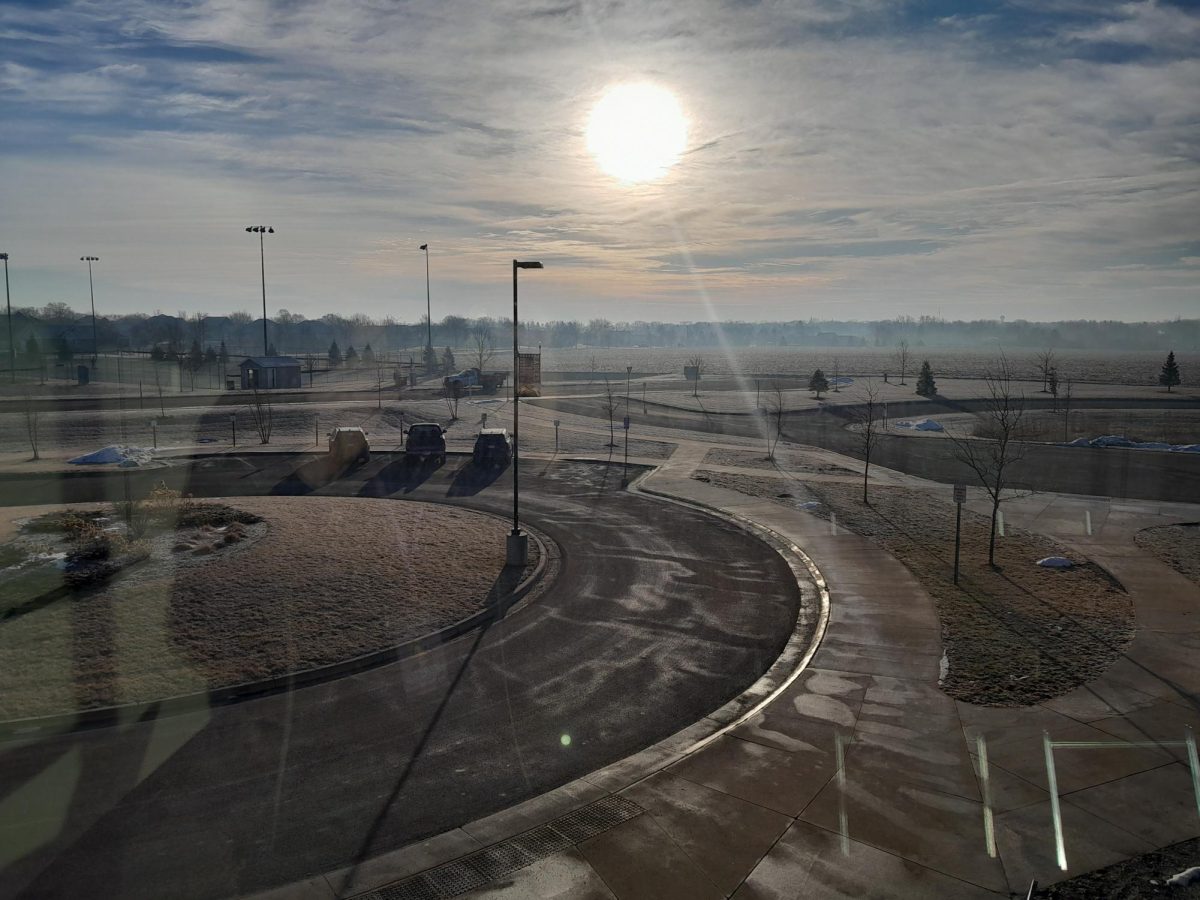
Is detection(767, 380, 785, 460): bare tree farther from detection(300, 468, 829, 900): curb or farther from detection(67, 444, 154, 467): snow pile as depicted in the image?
detection(67, 444, 154, 467): snow pile

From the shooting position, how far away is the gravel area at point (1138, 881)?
825 cm

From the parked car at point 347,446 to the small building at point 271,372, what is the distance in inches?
1570

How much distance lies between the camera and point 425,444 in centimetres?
3716

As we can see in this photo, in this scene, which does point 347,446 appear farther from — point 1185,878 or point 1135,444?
point 1135,444

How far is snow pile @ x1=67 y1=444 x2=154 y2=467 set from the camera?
35500 mm

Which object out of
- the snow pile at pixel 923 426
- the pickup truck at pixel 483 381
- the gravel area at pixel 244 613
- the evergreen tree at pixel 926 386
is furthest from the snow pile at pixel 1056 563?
the evergreen tree at pixel 926 386

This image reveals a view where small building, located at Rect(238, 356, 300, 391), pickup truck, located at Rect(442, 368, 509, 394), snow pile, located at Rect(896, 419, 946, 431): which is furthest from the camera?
pickup truck, located at Rect(442, 368, 509, 394)

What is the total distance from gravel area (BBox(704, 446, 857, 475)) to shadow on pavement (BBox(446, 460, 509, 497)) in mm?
9936

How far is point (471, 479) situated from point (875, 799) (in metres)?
24.4

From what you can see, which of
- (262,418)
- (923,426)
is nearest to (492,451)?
(262,418)

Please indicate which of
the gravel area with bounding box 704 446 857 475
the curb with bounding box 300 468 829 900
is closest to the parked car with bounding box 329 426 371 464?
the gravel area with bounding box 704 446 857 475

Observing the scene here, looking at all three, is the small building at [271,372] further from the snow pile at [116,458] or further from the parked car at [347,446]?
the parked car at [347,446]

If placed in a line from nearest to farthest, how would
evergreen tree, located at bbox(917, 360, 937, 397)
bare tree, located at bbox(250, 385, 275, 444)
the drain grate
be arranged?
1. the drain grate
2. bare tree, located at bbox(250, 385, 275, 444)
3. evergreen tree, located at bbox(917, 360, 937, 397)

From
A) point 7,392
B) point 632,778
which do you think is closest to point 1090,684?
point 632,778
